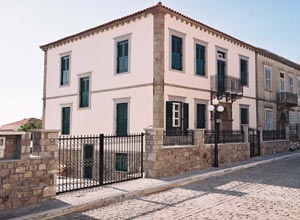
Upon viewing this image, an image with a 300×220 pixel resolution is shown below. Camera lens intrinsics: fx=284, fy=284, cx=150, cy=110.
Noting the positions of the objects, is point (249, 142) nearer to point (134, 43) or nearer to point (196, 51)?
point (196, 51)

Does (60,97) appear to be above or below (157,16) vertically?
below

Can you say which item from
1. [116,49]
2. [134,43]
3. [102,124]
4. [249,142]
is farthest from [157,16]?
[249,142]

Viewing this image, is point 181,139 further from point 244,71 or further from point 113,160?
point 244,71

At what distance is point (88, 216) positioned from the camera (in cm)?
661

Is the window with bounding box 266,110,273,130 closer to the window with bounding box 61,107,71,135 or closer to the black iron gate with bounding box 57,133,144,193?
the black iron gate with bounding box 57,133,144,193

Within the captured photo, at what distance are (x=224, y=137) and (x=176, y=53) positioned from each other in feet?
17.1

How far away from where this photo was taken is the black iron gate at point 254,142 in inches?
699

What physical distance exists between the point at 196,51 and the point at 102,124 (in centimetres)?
672

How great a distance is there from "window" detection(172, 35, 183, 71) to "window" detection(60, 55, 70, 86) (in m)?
7.78

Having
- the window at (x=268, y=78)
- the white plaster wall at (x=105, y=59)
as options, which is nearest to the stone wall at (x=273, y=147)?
the window at (x=268, y=78)

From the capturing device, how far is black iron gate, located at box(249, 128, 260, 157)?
17.8 meters

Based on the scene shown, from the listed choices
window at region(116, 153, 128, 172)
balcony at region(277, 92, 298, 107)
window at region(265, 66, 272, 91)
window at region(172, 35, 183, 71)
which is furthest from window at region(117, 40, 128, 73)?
balcony at region(277, 92, 298, 107)

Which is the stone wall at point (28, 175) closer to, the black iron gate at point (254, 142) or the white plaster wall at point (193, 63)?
the white plaster wall at point (193, 63)

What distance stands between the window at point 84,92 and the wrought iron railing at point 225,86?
7547 mm
